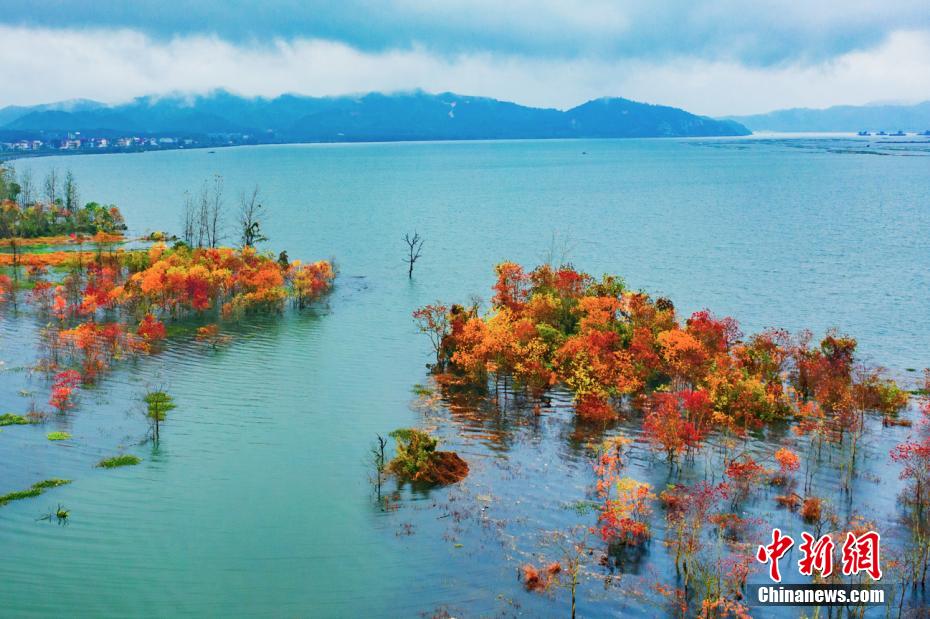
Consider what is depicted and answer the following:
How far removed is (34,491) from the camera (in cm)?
4522

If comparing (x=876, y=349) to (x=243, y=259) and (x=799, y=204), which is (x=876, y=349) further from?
(x=799, y=204)

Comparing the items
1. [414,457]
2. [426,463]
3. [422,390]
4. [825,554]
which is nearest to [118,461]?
[414,457]

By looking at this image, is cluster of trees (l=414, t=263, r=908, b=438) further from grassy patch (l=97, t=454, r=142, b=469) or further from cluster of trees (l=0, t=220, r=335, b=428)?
grassy patch (l=97, t=454, r=142, b=469)

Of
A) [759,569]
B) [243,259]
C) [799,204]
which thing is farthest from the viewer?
[799,204]

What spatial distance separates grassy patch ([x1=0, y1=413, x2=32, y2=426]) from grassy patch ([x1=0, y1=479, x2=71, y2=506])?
10.5m

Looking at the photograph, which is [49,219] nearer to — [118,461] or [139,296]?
[139,296]

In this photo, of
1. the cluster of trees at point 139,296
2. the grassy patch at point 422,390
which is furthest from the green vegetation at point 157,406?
the grassy patch at point 422,390

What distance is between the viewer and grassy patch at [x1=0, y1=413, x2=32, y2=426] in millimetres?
54469

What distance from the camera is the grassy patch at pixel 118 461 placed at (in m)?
48.9

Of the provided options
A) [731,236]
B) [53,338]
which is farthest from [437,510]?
[731,236]

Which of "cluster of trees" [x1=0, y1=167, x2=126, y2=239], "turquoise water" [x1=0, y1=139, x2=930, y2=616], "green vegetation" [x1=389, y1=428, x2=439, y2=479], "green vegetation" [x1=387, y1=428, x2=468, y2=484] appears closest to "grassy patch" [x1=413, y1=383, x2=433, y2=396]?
"turquoise water" [x1=0, y1=139, x2=930, y2=616]

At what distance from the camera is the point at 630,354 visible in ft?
209

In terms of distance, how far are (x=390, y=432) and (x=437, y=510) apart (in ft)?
39.6

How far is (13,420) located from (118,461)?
457 inches
